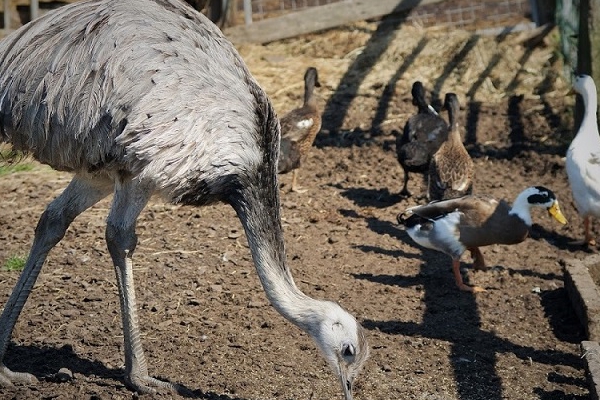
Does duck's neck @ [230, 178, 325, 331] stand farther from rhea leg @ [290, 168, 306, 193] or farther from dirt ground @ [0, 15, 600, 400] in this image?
rhea leg @ [290, 168, 306, 193]

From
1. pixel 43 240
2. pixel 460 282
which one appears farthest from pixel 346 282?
pixel 43 240

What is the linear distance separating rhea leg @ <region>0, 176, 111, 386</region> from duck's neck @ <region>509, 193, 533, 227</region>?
3.75 m

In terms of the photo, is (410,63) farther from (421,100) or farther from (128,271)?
(128,271)

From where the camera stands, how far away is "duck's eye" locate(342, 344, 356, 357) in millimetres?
5230

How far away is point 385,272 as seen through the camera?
8.23m

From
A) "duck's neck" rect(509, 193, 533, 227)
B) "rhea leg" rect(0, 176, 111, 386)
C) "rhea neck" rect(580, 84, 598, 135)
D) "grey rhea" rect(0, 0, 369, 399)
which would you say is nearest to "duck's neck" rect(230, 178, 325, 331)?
"grey rhea" rect(0, 0, 369, 399)

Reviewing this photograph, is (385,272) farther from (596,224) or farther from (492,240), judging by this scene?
(596,224)

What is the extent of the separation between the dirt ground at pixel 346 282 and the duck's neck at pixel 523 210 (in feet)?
1.47

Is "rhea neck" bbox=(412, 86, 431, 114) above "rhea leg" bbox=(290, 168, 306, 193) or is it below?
above

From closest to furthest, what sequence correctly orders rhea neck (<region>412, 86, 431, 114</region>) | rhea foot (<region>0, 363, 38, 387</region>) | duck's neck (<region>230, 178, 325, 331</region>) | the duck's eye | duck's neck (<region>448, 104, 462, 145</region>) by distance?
the duck's eye, duck's neck (<region>230, 178, 325, 331</region>), rhea foot (<region>0, 363, 38, 387</region>), duck's neck (<region>448, 104, 462, 145</region>), rhea neck (<region>412, 86, 431, 114</region>)

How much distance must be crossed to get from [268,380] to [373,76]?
7.77 metres

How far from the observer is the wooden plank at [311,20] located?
13781mm

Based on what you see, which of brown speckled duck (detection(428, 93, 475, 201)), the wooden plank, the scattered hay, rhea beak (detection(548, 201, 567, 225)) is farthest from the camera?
the wooden plank

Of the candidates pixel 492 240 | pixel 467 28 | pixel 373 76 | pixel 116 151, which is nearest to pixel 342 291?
pixel 492 240
